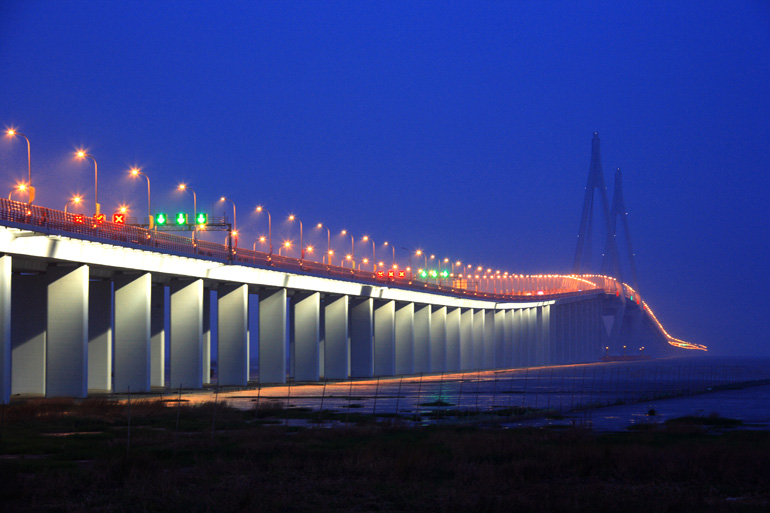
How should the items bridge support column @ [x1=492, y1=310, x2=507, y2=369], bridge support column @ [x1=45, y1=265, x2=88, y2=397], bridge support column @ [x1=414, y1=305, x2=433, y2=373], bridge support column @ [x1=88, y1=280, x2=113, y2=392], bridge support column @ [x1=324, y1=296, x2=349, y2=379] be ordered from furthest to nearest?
bridge support column @ [x1=492, y1=310, x2=507, y2=369], bridge support column @ [x1=414, y1=305, x2=433, y2=373], bridge support column @ [x1=324, y1=296, x2=349, y2=379], bridge support column @ [x1=88, y1=280, x2=113, y2=392], bridge support column @ [x1=45, y1=265, x2=88, y2=397]

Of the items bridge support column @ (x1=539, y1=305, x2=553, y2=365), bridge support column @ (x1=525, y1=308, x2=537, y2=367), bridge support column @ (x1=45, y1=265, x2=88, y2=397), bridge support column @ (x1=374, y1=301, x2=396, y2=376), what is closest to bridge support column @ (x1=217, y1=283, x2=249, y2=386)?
bridge support column @ (x1=45, y1=265, x2=88, y2=397)

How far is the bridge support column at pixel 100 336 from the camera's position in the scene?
211ft

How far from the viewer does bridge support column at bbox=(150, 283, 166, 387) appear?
7596 centimetres

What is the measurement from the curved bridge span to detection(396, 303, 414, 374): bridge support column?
139 mm

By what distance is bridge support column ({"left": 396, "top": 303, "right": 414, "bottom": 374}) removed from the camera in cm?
11750

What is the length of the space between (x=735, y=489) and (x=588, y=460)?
4.21 m

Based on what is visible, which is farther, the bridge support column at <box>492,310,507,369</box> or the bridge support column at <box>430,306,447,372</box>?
the bridge support column at <box>492,310,507,369</box>

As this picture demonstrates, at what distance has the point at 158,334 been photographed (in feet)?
257

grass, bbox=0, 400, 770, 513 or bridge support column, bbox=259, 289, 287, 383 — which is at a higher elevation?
bridge support column, bbox=259, 289, 287, 383

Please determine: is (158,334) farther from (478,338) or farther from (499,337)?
(499,337)

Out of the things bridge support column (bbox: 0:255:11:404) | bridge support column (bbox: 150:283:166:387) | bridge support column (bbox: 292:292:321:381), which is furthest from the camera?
bridge support column (bbox: 292:292:321:381)

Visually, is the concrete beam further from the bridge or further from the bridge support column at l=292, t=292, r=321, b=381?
the bridge support column at l=292, t=292, r=321, b=381

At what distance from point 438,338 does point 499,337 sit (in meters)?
32.6

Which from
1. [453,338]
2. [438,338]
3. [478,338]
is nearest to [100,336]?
[438,338]
